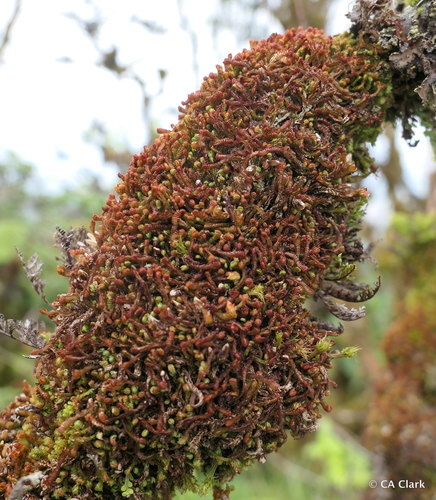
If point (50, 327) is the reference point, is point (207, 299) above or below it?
below

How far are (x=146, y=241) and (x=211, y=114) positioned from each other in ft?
2.07

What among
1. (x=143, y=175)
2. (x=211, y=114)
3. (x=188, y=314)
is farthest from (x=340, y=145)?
(x=188, y=314)

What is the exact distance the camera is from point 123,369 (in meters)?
1.53

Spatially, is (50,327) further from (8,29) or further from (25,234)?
(8,29)

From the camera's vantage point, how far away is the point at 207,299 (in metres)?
1.60

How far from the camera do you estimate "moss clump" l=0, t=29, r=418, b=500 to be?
60.2 inches

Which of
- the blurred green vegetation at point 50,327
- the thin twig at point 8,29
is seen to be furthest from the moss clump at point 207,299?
the thin twig at point 8,29

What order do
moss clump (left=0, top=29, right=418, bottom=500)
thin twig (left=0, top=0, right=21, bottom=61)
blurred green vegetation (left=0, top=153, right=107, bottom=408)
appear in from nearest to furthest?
moss clump (left=0, top=29, right=418, bottom=500)
thin twig (left=0, top=0, right=21, bottom=61)
blurred green vegetation (left=0, top=153, right=107, bottom=408)

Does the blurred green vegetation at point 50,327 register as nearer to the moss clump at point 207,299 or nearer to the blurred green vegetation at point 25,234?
the blurred green vegetation at point 25,234

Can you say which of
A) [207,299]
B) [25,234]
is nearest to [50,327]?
[25,234]

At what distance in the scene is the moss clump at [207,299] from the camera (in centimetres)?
153

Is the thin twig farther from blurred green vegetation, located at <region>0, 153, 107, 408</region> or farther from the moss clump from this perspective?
the moss clump

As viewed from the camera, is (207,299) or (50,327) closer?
(207,299)

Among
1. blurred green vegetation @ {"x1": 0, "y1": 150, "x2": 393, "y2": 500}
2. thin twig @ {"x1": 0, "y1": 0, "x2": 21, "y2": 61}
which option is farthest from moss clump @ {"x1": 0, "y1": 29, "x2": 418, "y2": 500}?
thin twig @ {"x1": 0, "y1": 0, "x2": 21, "y2": 61}
